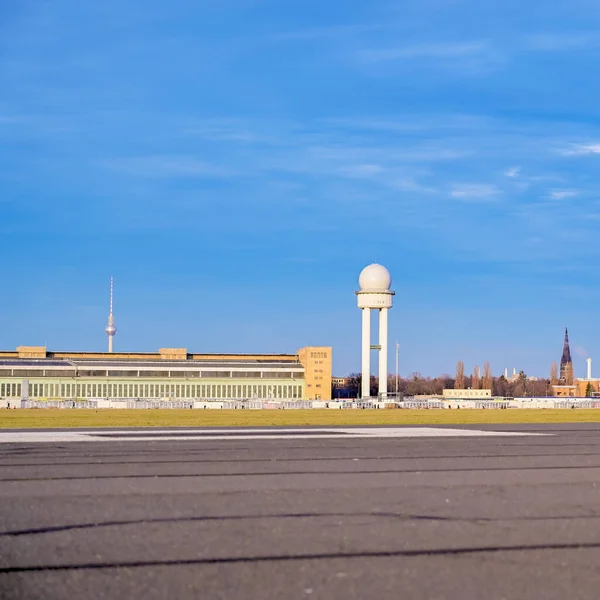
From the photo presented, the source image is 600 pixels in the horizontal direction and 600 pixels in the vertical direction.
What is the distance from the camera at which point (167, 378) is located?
16262 cm

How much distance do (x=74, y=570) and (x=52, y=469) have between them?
903 cm

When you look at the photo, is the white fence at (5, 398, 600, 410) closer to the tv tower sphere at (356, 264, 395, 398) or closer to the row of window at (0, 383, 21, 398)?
the tv tower sphere at (356, 264, 395, 398)

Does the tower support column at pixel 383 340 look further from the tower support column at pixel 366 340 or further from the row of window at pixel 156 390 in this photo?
the row of window at pixel 156 390

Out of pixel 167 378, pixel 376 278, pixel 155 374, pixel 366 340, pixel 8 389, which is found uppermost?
pixel 376 278

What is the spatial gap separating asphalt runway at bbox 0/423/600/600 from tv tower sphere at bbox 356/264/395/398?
127 meters

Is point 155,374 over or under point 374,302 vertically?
under

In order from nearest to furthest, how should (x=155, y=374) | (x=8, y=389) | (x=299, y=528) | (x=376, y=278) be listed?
(x=299, y=528) → (x=376, y=278) → (x=8, y=389) → (x=155, y=374)

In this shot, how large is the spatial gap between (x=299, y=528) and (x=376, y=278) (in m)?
136

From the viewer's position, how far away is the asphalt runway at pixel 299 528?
23.2ft

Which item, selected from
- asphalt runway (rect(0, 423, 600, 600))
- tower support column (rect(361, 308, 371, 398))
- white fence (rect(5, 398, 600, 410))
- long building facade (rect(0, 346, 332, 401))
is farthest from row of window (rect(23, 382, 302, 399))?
asphalt runway (rect(0, 423, 600, 600))

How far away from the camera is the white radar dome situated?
145 metres

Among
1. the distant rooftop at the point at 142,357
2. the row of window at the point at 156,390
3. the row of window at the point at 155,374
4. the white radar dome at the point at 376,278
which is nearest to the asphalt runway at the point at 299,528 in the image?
the white radar dome at the point at 376,278

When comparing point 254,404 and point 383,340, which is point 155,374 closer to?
point 383,340

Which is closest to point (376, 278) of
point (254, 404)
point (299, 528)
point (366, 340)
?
point (366, 340)
